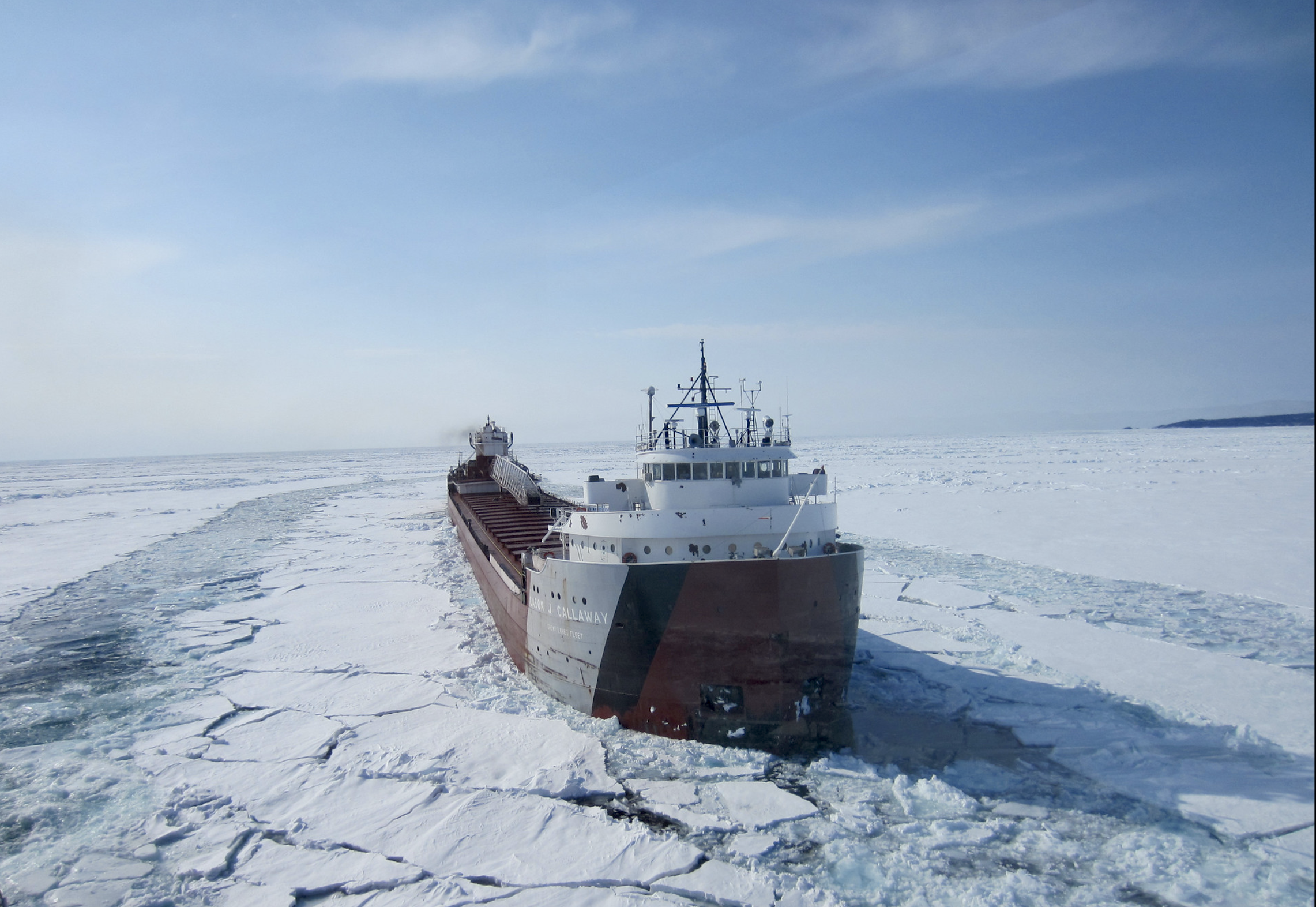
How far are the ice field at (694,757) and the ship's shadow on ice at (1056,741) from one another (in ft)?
0.15

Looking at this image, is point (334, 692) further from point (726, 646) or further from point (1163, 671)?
point (1163, 671)

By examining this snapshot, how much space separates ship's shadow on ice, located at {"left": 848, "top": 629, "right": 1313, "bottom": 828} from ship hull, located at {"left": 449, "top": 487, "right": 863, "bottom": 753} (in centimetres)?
100

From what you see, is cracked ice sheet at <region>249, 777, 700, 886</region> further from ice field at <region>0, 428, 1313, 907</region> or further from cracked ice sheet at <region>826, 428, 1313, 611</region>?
cracked ice sheet at <region>826, 428, 1313, 611</region>

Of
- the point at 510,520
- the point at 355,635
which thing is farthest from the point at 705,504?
the point at 510,520

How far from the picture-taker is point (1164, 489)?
27.5 m

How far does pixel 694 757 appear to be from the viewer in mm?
8922

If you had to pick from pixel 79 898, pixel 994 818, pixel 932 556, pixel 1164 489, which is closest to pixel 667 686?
pixel 994 818

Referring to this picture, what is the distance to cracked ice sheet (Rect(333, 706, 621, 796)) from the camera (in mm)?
8398

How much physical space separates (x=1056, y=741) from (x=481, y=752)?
7645mm

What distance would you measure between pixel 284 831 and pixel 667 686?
4.73 m

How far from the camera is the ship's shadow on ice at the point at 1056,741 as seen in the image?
304 inches

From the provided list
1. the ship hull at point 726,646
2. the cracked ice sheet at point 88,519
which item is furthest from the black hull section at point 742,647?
the cracked ice sheet at point 88,519

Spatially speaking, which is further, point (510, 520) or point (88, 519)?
point (88, 519)

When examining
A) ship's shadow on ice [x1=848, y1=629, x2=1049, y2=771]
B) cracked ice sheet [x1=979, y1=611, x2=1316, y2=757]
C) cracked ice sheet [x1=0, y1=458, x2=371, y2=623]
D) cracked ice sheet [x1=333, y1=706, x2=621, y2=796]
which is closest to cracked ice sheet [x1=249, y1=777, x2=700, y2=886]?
cracked ice sheet [x1=333, y1=706, x2=621, y2=796]
